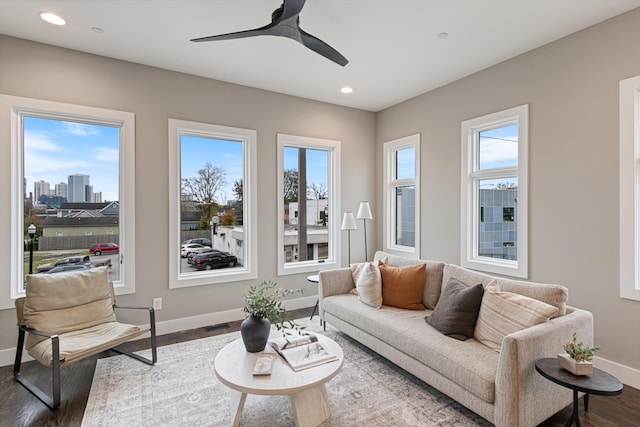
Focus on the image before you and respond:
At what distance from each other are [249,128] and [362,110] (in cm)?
192

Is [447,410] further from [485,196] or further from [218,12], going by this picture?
[218,12]

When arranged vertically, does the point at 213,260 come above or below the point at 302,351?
above

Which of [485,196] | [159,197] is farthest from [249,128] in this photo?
[485,196]

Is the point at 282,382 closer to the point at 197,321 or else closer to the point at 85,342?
the point at 85,342

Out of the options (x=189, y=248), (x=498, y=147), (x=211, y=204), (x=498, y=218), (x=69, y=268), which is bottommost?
→ (x=69, y=268)

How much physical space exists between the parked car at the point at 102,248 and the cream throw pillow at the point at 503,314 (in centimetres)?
355

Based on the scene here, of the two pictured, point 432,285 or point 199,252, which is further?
point 199,252

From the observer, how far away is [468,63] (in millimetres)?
3453

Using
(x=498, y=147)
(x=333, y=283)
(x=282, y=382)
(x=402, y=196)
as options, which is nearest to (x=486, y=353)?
(x=282, y=382)

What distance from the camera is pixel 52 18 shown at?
8.61 ft

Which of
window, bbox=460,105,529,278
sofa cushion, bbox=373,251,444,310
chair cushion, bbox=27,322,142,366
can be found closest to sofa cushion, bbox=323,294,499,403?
sofa cushion, bbox=373,251,444,310

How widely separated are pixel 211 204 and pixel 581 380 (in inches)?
147

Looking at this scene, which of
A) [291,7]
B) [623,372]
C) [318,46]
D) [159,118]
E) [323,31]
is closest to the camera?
[291,7]

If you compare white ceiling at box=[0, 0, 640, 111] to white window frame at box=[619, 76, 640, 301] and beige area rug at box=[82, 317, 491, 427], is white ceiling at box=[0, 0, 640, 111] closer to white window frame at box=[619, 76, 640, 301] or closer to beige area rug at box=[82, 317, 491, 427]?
white window frame at box=[619, 76, 640, 301]
